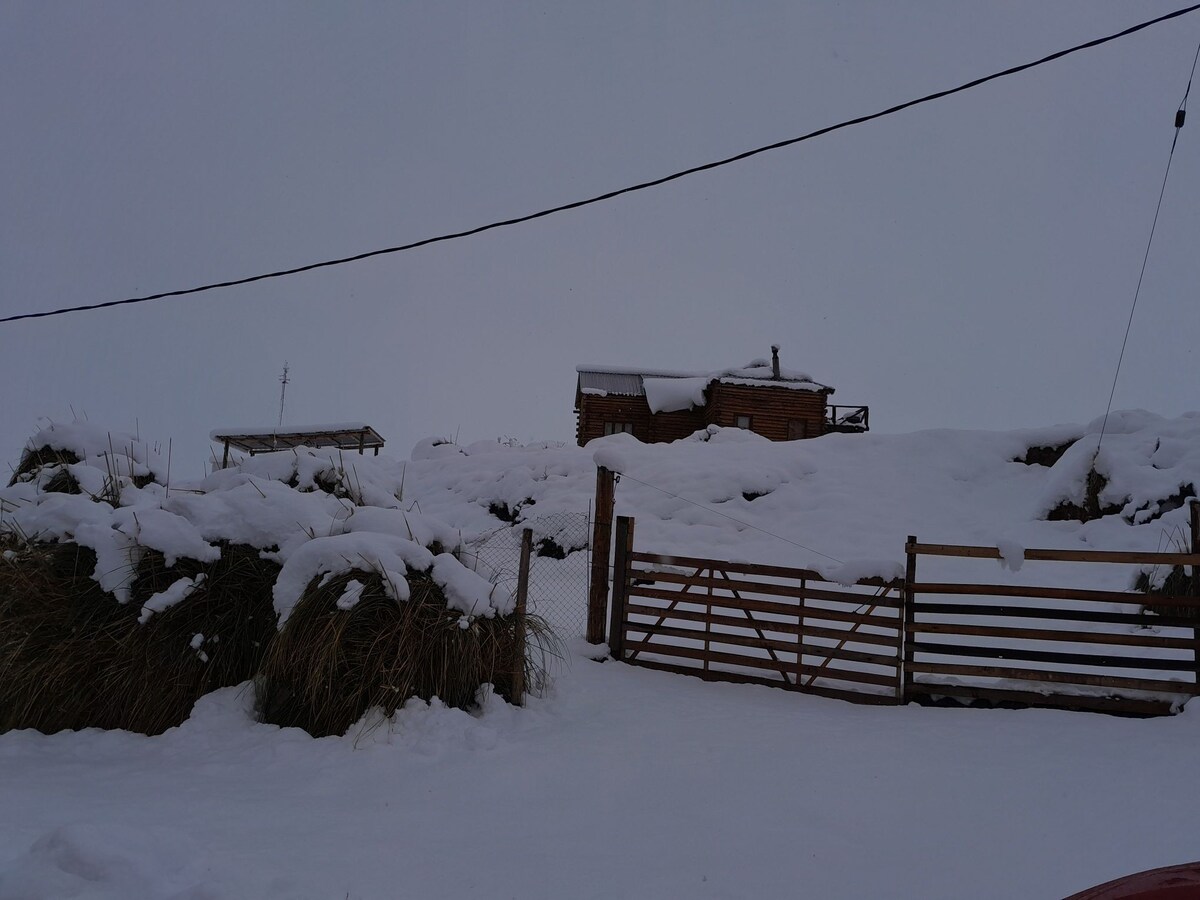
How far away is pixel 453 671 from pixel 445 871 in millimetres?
2237

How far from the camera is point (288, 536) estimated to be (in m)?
6.05

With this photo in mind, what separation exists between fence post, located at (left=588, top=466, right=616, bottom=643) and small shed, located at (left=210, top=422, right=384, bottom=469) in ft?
45.5

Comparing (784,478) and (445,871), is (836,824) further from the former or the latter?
(784,478)

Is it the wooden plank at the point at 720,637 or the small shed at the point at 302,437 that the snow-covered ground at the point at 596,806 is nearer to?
the wooden plank at the point at 720,637

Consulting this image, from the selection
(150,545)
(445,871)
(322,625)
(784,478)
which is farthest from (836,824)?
(784,478)

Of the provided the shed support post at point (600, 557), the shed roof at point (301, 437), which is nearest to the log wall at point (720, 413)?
the shed roof at point (301, 437)

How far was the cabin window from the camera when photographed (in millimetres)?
31812

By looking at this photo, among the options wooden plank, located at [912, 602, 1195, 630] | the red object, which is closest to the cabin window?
wooden plank, located at [912, 602, 1195, 630]

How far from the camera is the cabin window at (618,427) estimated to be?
31812mm

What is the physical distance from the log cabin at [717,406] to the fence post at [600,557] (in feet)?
69.4

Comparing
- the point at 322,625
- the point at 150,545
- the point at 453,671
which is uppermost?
the point at 150,545

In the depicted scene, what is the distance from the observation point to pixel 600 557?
8477mm

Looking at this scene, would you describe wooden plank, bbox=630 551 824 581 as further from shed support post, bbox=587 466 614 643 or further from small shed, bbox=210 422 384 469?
small shed, bbox=210 422 384 469

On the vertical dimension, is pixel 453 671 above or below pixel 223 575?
below
